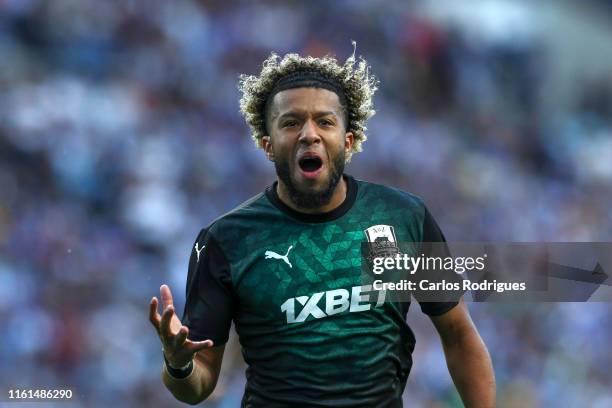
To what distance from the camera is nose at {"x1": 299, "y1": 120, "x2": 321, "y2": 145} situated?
4629 mm

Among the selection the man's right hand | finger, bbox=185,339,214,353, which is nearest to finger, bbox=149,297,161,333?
the man's right hand

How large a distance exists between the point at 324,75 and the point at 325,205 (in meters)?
0.56

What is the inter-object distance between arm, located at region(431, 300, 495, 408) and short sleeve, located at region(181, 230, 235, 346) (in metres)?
0.86

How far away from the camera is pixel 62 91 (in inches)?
498

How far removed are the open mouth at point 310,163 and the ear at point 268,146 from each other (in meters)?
0.22

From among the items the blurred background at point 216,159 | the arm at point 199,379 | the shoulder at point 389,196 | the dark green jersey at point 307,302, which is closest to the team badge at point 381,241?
the dark green jersey at point 307,302

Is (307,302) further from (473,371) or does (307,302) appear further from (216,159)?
(216,159)

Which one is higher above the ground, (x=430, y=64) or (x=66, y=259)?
(x=430, y=64)

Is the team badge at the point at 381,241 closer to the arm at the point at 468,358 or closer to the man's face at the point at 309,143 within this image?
the man's face at the point at 309,143

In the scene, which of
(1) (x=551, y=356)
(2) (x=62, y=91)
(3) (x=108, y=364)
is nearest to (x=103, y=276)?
(3) (x=108, y=364)

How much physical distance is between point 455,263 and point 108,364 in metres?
6.13

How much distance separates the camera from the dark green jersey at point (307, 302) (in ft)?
14.9

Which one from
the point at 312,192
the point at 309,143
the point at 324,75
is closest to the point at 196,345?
the point at 312,192

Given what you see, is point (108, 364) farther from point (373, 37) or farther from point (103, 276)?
point (373, 37)
